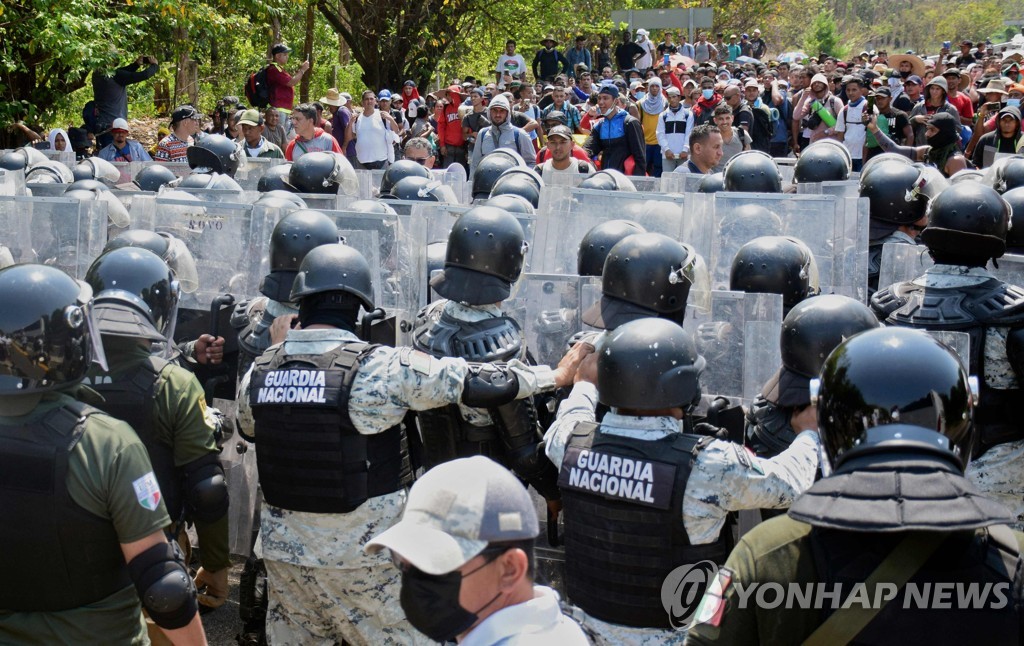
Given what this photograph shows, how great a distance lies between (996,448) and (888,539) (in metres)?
2.85

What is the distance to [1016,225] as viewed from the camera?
20.4 ft

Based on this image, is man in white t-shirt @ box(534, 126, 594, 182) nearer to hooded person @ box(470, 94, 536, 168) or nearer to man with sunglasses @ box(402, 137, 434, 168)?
man with sunglasses @ box(402, 137, 434, 168)

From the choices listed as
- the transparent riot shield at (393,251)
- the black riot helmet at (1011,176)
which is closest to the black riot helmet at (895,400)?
the transparent riot shield at (393,251)

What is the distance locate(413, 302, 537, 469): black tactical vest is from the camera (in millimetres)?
5031

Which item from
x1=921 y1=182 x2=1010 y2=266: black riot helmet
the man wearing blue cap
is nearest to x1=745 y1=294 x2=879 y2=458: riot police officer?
x1=921 y1=182 x2=1010 y2=266: black riot helmet

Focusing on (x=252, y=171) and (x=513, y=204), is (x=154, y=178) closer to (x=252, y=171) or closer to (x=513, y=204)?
(x=252, y=171)

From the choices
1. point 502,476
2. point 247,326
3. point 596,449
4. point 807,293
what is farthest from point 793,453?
point 247,326

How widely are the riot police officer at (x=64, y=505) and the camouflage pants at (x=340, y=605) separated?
1165 mm

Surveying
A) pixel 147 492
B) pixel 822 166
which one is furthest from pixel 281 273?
pixel 822 166

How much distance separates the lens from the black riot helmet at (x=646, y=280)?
16.4 ft

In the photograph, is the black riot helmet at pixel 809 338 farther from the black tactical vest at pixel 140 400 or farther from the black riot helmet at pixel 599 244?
the black tactical vest at pixel 140 400

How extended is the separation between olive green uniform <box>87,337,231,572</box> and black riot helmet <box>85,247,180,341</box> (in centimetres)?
12

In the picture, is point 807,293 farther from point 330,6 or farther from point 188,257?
point 330,6

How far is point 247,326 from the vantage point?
5852mm
